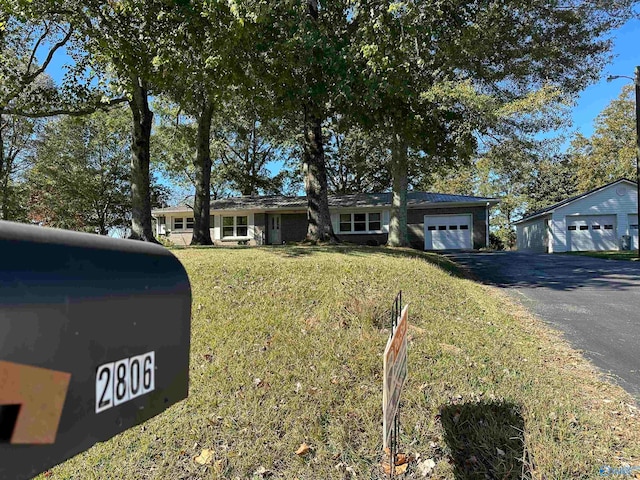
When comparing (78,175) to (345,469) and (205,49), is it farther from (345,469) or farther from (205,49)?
(345,469)

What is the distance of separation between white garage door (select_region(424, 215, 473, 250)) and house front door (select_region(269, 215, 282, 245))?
887 cm

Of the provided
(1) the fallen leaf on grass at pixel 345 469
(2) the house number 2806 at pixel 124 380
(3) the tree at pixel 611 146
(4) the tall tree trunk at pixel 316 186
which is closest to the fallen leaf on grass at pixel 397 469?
(1) the fallen leaf on grass at pixel 345 469

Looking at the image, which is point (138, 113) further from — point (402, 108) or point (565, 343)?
point (565, 343)

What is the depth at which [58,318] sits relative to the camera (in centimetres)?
102

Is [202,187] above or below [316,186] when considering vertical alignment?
above

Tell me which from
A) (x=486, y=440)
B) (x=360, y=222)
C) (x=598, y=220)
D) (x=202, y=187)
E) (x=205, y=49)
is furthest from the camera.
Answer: (x=360, y=222)

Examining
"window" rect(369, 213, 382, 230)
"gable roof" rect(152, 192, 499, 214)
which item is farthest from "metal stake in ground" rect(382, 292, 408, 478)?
"window" rect(369, 213, 382, 230)

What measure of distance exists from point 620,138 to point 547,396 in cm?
3858

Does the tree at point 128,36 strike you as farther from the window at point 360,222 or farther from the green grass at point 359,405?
the window at point 360,222

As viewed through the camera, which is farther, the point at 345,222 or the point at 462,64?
the point at 345,222

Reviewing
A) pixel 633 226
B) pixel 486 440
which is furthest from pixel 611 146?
pixel 486 440

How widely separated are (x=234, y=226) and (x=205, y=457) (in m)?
24.7

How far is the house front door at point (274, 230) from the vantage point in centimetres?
2730

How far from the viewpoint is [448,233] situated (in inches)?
973
